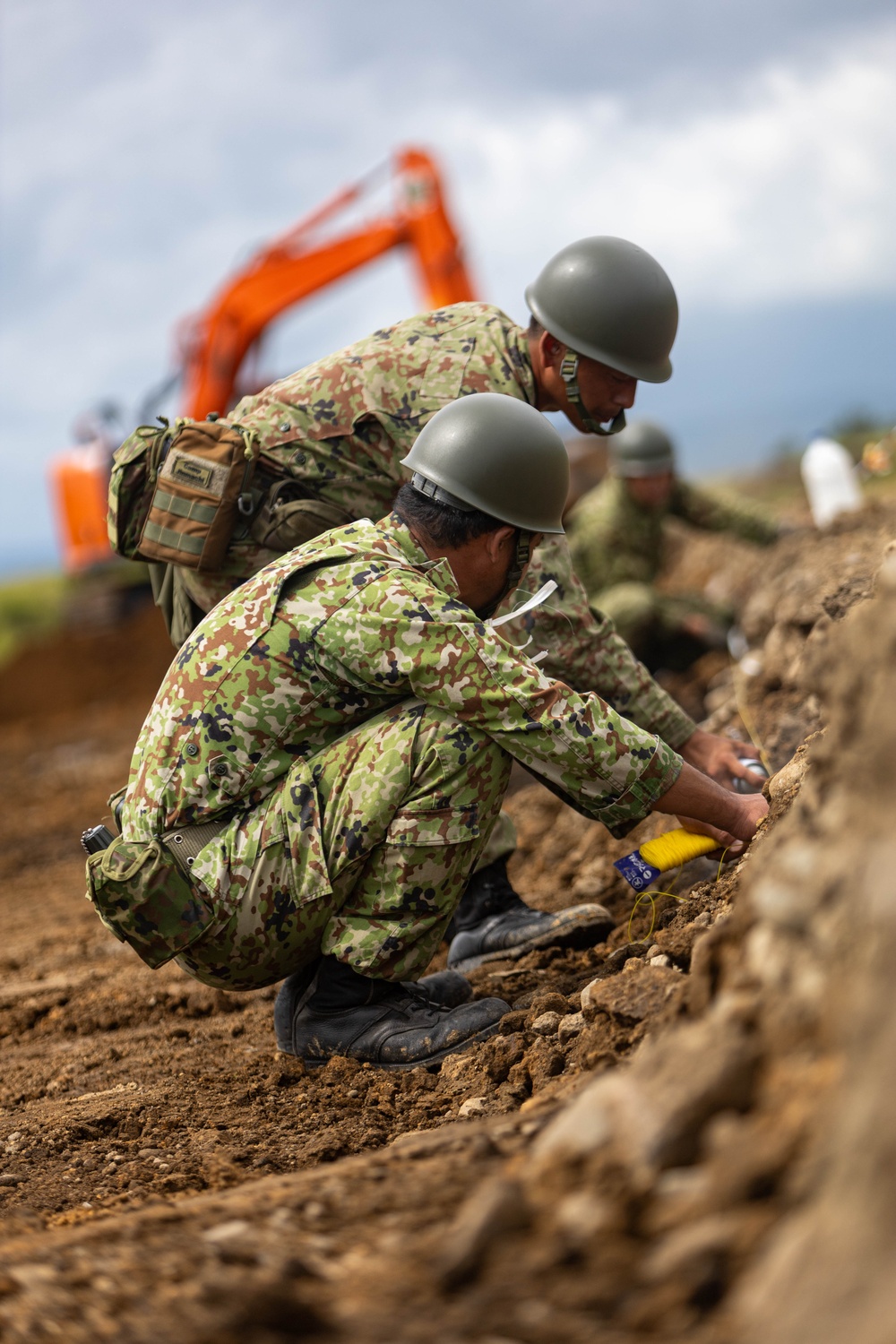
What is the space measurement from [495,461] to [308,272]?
10.4 metres

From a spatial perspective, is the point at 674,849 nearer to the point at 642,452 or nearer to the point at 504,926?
the point at 504,926

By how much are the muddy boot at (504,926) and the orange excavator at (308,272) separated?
27.3 ft

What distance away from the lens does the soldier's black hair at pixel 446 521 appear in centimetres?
317

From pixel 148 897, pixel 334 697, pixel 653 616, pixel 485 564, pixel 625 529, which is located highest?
pixel 485 564

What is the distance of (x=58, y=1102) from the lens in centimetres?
334

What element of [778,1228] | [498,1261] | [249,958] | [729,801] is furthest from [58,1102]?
[778,1228]

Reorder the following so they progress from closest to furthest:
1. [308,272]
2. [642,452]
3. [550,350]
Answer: [550,350] → [642,452] → [308,272]

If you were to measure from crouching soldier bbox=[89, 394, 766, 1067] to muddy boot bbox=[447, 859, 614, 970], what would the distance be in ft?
2.06

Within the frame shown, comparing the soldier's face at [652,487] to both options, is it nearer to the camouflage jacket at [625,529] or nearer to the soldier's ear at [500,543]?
the camouflage jacket at [625,529]

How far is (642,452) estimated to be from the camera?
25.1ft

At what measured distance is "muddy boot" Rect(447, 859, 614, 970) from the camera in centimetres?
379

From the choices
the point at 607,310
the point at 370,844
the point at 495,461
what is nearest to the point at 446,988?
the point at 370,844

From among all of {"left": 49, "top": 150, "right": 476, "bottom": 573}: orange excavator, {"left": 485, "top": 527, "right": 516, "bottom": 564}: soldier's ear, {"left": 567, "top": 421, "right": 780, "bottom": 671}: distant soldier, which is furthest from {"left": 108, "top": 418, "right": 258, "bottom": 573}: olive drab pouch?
{"left": 49, "top": 150, "right": 476, "bottom": 573}: orange excavator

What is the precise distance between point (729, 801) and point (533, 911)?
3.17 ft
